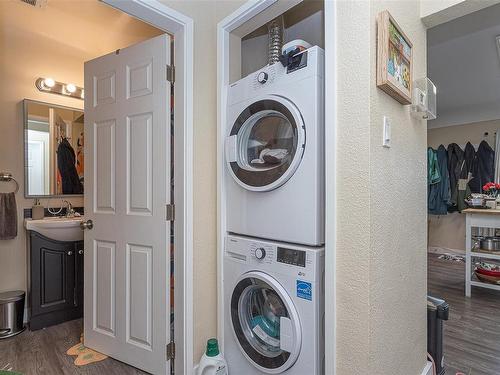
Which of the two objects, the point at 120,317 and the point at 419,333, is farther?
the point at 120,317

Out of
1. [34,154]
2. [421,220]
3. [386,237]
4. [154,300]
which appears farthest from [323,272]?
[34,154]

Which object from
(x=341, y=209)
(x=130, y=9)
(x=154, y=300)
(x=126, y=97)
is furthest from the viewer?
(x=126, y=97)

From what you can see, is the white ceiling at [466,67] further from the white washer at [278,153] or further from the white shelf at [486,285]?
the white shelf at [486,285]

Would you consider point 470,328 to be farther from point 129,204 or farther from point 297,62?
point 129,204

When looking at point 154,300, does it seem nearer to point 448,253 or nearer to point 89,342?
point 89,342

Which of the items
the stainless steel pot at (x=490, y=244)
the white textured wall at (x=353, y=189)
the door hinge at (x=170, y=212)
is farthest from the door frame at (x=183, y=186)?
the stainless steel pot at (x=490, y=244)

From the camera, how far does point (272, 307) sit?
61.1 inches

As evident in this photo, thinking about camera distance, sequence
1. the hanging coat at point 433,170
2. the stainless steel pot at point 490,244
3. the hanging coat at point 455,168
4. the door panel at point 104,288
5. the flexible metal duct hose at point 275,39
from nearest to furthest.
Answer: the flexible metal duct hose at point 275,39, the door panel at point 104,288, the stainless steel pot at point 490,244, the hanging coat at point 433,170, the hanging coat at point 455,168

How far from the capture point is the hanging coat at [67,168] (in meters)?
2.77

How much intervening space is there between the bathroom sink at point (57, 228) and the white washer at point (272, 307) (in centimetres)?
152

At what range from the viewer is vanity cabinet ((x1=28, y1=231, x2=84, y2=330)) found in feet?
7.66

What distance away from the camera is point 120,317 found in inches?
74.8

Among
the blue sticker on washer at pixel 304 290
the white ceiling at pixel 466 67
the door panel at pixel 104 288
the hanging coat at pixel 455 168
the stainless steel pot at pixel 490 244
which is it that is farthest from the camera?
the hanging coat at pixel 455 168

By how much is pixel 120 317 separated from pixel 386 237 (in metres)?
1.66
